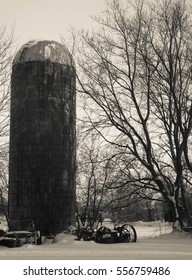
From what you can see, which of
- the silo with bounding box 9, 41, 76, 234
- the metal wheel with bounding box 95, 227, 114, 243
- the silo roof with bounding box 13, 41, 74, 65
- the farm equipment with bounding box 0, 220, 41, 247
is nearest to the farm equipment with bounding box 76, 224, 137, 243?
the metal wheel with bounding box 95, 227, 114, 243

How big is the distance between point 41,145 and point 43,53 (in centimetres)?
401

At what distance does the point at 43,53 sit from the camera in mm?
17922

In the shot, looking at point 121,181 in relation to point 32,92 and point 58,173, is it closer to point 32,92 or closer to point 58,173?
point 58,173

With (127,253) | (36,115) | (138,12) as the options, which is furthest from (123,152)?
(127,253)

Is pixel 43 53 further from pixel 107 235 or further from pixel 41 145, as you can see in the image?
pixel 107 235

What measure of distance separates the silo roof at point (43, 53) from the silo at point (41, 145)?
0.14 feet

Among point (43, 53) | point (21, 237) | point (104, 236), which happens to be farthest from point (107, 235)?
point (43, 53)

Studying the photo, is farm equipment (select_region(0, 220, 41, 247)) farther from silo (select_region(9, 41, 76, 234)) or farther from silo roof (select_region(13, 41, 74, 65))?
silo roof (select_region(13, 41, 74, 65))

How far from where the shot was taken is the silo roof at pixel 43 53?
17828mm

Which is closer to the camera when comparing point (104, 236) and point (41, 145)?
point (104, 236)

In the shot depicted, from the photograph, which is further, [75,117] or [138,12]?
[75,117]

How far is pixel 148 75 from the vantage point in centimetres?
1666

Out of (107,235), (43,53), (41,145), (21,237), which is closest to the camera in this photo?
(107,235)

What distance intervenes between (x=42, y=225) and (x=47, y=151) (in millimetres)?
2979
